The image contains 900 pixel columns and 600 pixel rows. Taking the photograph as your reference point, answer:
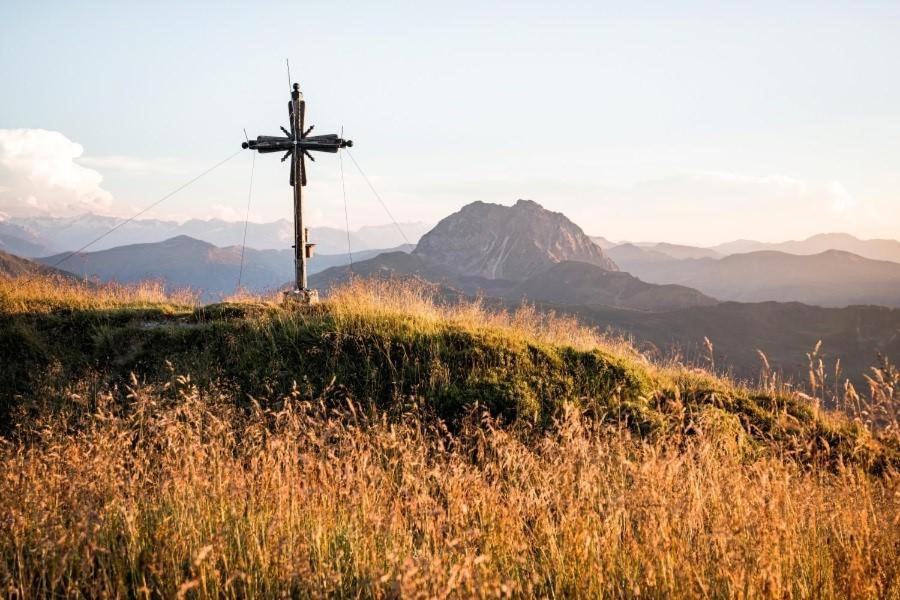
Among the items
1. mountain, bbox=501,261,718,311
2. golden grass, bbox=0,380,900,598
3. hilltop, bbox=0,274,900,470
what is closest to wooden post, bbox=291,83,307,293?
hilltop, bbox=0,274,900,470

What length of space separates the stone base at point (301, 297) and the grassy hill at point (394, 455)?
40.1 inches

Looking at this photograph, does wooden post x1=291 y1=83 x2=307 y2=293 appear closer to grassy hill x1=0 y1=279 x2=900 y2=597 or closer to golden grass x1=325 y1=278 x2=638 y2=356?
golden grass x1=325 y1=278 x2=638 y2=356

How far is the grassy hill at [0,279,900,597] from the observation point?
3354 millimetres

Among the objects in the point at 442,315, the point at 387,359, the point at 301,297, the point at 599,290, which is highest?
the point at 301,297

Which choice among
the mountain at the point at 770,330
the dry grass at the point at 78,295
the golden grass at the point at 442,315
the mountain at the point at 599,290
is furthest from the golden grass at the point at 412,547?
the mountain at the point at 599,290

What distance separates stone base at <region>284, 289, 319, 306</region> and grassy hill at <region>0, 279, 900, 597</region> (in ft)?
3.34

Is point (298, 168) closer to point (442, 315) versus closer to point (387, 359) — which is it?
point (442, 315)

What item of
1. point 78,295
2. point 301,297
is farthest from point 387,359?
point 78,295

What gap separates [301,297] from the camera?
13.1m

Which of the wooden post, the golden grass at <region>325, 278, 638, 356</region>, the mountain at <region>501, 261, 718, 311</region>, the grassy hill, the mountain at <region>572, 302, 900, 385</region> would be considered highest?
the wooden post

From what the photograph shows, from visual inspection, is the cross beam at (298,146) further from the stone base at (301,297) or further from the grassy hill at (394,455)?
the grassy hill at (394,455)

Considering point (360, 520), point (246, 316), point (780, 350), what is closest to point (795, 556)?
point (360, 520)

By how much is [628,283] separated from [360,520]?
171 m

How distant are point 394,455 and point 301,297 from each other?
8520mm
